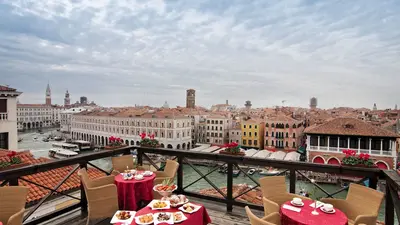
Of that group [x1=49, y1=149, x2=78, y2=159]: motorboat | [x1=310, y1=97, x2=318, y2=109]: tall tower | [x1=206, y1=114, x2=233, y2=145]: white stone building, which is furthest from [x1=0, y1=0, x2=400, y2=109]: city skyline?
[x1=310, y1=97, x2=318, y2=109]: tall tower

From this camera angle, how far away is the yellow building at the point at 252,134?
45.1 metres

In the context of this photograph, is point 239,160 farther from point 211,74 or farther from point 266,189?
point 211,74

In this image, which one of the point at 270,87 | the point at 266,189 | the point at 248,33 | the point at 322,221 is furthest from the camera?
the point at 270,87

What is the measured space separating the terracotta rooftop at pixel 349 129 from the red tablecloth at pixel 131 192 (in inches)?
1047

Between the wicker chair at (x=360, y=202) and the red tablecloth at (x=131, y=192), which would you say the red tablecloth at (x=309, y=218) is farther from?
the red tablecloth at (x=131, y=192)

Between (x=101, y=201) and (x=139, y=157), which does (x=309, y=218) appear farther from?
(x=139, y=157)

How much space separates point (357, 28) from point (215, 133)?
3985 cm

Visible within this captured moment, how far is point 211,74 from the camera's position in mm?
40000

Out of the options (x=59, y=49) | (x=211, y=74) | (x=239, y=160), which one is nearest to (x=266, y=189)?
(x=239, y=160)

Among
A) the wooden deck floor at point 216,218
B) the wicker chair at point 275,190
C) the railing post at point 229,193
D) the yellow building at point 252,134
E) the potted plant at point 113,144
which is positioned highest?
the potted plant at point 113,144

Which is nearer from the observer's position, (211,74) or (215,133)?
(211,74)

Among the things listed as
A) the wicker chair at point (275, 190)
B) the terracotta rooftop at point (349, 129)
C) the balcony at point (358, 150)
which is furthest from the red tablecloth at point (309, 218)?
the terracotta rooftop at point (349, 129)

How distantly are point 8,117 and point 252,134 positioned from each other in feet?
125

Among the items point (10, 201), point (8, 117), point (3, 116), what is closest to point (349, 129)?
point (10, 201)
